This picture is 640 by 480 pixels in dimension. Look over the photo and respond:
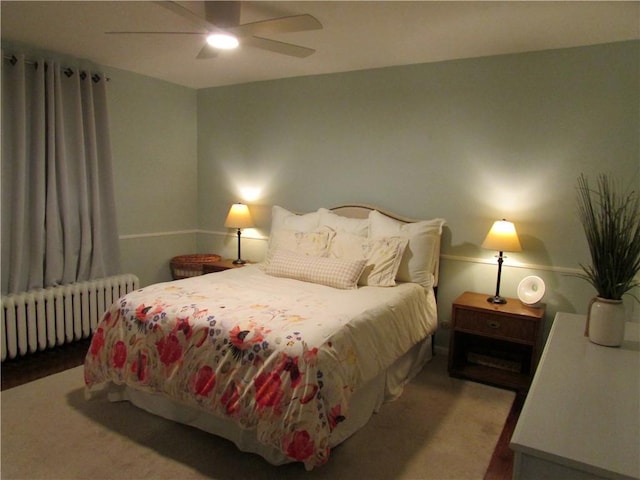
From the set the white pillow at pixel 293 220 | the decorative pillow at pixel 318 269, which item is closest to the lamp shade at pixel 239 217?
the white pillow at pixel 293 220

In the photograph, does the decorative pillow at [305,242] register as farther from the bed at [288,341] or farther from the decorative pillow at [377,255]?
the decorative pillow at [377,255]

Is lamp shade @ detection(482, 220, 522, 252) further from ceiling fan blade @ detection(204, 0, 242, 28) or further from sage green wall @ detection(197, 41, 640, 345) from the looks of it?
ceiling fan blade @ detection(204, 0, 242, 28)

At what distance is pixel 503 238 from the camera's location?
306cm

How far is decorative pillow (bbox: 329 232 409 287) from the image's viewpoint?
3156 millimetres

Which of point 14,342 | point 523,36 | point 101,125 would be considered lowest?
point 14,342

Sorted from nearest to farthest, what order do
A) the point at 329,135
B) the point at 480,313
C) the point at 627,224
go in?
1. the point at 627,224
2. the point at 480,313
3. the point at 329,135

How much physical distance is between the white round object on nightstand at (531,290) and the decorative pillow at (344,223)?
124 cm

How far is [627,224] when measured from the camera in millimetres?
1735

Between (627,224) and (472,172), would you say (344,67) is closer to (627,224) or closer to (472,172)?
(472,172)

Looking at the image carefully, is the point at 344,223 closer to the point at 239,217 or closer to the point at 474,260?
the point at 474,260

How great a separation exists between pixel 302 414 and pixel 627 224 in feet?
5.18

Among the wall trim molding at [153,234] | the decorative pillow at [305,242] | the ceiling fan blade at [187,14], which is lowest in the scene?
the wall trim molding at [153,234]

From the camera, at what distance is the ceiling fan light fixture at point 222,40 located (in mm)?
2369

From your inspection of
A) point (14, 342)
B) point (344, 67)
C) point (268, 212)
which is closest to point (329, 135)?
point (344, 67)
